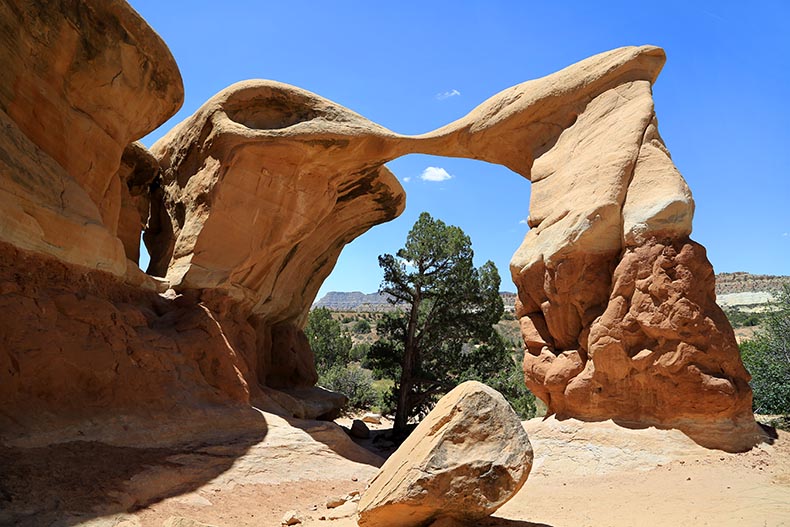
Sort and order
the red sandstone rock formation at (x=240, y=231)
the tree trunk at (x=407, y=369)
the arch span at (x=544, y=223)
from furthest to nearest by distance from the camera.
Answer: the tree trunk at (x=407, y=369) → the arch span at (x=544, y=223) → the red sandstone rock formation at (x=240, y=231)

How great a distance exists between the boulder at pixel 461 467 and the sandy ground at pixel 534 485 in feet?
1.75

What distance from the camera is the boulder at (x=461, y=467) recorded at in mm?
4680

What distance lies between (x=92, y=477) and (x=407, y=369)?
40.9 feet

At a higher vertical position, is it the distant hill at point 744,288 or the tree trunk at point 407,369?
the distant hill at point 744,288

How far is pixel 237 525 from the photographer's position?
662 centimetres

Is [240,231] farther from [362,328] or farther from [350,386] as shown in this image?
[362,328]

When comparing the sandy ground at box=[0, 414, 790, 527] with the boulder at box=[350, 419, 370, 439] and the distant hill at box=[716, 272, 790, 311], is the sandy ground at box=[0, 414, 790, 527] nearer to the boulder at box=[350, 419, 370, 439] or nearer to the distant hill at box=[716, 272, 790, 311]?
the boulder at box=[350, 419, 370, 439]

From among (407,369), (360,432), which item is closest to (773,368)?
(407,369)

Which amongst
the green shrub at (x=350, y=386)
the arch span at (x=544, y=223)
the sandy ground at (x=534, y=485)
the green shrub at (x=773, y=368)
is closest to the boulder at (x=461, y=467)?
the sandy ground at (x=534, y=485)

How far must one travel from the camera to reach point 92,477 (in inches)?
261

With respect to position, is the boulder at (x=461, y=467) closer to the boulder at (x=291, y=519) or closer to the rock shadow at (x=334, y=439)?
the boulder at (x=291, y=519)

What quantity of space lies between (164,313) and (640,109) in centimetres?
980

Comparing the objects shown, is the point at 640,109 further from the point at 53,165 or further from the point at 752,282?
the point at 752,282

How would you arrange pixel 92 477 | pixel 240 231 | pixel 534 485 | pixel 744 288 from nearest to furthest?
1. pixel 92 477
2. pixel 534 485
3. pixel 240 231
4. pixel 744 288
